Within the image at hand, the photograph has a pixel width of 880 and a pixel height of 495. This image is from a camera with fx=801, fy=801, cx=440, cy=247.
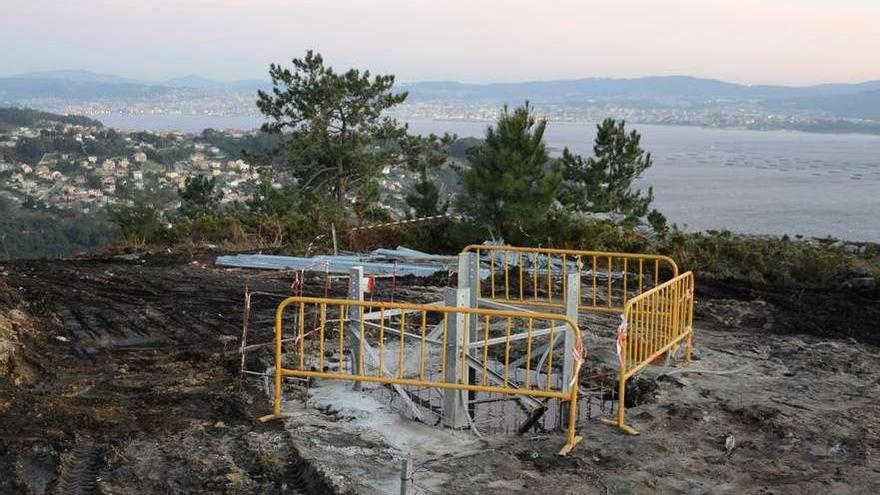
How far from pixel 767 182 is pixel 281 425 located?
2835 inches

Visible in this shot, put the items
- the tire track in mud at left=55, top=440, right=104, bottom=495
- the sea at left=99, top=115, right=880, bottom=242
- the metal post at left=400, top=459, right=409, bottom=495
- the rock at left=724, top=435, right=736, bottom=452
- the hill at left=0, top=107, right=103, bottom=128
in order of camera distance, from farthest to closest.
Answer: the hill at left=0, top=107, right=103, bottom=128, the sea at left=99, top=115, right=880, bottom=242, the rock at left=724, top=435, right=736, bottom=452, the tire track in mud at left=55, top=440, right=104, bottom=495, the metal post at left=400, top=459, right=409, bottom=495

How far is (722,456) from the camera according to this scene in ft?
22.5

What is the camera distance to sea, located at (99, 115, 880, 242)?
4312 cm

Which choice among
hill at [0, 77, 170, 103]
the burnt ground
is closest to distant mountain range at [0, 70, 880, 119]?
hill at [0, 77, 170, 103]

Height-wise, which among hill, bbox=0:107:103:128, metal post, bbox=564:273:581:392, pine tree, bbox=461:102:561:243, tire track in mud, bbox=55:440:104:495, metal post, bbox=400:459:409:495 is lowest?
tire track in mud, bbox=55:440:104:495

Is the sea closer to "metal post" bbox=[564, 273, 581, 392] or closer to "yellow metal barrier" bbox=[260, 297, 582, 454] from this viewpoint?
"yellow metal barrier" bbox=[260, 297, 582, 454]

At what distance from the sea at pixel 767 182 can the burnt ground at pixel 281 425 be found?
9385 millimetres

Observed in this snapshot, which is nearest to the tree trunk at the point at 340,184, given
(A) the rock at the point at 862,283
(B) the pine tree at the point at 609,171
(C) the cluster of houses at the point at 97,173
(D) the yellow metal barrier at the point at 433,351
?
(C) the cluster of houses at the point at 97,173

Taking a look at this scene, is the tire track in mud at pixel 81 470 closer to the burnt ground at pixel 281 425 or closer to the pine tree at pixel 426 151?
the burnt ground at pixel 281 425

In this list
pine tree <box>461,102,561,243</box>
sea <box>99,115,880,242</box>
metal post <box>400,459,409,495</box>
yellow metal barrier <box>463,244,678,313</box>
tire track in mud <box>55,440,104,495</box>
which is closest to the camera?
metal post <box>400,459,409,495</box>

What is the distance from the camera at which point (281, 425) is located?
→ 7312 millimetres

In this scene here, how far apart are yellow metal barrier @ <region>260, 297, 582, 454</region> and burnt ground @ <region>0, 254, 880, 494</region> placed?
502 millimetres

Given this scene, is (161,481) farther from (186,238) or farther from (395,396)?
(186,238)

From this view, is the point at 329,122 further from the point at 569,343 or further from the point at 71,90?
the point at 71,90
